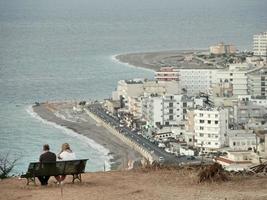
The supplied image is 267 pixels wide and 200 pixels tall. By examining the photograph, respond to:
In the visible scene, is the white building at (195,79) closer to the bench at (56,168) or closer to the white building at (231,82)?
the white building at (231,82)

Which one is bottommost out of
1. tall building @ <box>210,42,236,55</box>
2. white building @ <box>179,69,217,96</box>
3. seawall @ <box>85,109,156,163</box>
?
seawall @ <box>85,109,156,163</box>

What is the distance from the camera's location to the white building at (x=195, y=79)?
112ft

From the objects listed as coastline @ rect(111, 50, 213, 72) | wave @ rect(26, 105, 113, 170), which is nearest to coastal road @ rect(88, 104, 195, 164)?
wave @ rect(26, 105, 113, 170)

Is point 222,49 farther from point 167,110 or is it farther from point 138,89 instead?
point 167,110

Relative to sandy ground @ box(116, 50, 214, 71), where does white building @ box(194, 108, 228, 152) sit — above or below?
below

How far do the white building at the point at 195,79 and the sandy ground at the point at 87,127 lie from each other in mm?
3971

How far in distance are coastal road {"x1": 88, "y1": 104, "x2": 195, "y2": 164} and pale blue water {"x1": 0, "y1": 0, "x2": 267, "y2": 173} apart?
3.71 feet

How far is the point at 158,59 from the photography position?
4662 centimetres

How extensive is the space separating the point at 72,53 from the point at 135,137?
26.2 meters

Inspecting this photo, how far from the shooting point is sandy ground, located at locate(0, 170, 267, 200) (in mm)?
6273

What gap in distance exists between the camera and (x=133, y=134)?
87.7ft

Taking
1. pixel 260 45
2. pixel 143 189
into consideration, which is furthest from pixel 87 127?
pixel 143 189

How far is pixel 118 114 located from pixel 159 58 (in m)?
16.1

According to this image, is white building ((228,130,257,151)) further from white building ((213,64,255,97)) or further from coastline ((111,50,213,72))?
coastline ((111,50,213,72))
